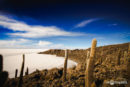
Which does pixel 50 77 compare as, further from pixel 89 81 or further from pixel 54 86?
pixel 89 81

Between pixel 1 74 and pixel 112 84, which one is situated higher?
pixel 1 74

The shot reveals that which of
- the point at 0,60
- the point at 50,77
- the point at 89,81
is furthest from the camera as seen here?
the point at 50,77

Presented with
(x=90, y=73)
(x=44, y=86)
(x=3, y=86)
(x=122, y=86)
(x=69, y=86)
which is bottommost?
(x=44, y=86)

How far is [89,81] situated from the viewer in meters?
4.99

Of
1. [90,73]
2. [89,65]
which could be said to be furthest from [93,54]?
[90,73]

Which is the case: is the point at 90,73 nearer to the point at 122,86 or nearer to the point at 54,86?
the point at 122,86

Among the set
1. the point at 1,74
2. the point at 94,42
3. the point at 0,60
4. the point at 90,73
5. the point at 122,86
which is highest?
the point at 94,42

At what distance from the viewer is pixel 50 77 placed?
10.5 meters

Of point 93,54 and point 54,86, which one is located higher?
point 93,54

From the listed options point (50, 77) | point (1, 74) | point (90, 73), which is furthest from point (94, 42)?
point (50, 77)

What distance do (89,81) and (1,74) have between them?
204 inches

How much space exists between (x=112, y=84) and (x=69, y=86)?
14.1 feet

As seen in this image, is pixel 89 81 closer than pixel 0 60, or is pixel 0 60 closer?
pixel 0 60

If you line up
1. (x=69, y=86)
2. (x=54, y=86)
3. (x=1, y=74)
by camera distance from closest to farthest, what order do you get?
(x=1, y=74)
(x=69, y=86)
(x=54, y=86)
